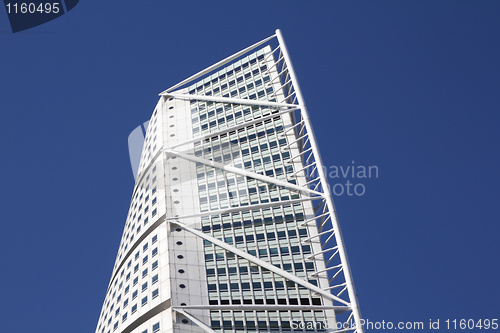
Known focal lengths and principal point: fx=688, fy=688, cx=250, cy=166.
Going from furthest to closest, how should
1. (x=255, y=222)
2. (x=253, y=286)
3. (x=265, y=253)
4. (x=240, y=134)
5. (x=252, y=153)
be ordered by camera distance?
(x=240, y=134), (x=252, y=153), (x=255, y=222), (x=265, y=253), (x=253, y=286)

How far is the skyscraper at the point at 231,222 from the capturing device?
62.1 metres

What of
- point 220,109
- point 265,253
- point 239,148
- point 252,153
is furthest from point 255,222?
point 220,109

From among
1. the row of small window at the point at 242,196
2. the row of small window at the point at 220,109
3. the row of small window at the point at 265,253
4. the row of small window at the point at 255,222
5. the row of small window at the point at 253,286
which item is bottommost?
the row of small window at the point at 253,286

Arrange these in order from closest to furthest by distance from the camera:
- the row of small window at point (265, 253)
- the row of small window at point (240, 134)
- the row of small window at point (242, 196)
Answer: the row of small window at point (265, 253)
the row of small window at point (242, 196)
the row of small window at point (240, 134)

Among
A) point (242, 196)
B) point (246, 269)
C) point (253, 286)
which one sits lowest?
point (253, 286)

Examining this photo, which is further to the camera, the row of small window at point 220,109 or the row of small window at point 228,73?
the row of small window at point 228,73

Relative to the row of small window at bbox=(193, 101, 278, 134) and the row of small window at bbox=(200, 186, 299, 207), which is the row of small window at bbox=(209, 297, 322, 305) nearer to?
the row of small window at bbox=(200, 186, 299, 207)

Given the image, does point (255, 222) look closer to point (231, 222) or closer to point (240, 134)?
point (231, 222)

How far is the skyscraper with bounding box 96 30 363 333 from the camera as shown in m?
62.1

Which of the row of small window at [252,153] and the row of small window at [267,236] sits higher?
the row of small window at [252,153]

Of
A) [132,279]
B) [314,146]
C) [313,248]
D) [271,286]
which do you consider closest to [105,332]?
[132,279]

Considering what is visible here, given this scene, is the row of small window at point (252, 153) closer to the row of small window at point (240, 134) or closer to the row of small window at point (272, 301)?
the row of small window at point (240, 134)

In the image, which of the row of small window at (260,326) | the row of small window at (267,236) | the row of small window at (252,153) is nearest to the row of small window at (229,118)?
the row of small window at (252,153)

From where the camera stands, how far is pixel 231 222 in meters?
70.7
